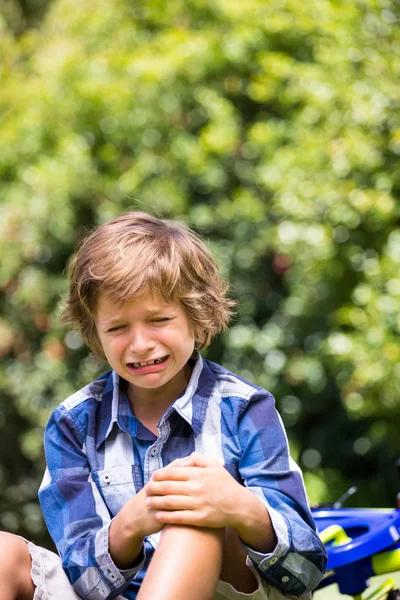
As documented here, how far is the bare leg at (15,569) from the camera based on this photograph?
5.29ft

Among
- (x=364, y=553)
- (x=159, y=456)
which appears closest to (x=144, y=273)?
(x=159, y=456)

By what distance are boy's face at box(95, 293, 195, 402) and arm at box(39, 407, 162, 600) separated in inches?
8.2

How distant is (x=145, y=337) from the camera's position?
185 cm

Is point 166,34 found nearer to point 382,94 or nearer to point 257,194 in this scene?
point 257,194

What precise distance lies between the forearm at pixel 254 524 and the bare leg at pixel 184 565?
0.05 m

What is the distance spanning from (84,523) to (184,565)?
373mm

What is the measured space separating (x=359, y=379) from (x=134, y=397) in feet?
6.64

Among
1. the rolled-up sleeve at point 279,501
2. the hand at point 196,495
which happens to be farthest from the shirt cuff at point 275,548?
the hand at point 196,495

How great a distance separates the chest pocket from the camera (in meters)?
1.92

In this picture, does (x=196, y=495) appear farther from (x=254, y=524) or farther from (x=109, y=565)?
(x=109, y=565)

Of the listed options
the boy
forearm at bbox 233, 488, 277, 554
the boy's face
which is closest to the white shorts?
the boy

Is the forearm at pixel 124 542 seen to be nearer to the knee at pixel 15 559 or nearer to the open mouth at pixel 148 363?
the knee at pixel 15 559

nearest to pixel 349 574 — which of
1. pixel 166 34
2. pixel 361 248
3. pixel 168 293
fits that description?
pixel 168 293

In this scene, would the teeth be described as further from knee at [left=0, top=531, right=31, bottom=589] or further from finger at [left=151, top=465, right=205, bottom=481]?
knee at [left=0, top=531, right=31, bottom=589]
